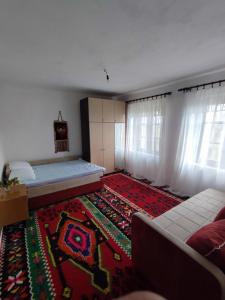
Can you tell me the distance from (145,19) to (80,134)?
10.7 feet

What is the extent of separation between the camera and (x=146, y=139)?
3.74 metres

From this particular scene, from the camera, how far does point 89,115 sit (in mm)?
3732

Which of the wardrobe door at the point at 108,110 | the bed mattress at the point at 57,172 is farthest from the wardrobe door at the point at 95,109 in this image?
the bed mattress at the point at 57,172

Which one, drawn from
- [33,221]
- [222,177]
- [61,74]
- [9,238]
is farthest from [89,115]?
[222,177]

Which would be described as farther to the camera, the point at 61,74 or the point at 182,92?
the point at 182,92

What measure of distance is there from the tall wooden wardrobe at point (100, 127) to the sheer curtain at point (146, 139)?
42 centimetres

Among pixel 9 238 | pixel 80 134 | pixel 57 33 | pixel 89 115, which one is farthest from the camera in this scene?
pixel 80 134

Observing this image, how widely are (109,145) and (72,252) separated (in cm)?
283

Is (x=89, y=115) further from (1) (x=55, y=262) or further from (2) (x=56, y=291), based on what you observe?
(2) (x=56, y=291)

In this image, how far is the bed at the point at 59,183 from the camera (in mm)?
2529

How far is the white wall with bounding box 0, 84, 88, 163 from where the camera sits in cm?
318

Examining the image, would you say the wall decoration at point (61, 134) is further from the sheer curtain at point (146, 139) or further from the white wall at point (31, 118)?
the sheer curtain at point (146, 139)

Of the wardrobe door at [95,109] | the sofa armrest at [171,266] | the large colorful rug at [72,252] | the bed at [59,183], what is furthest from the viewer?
the wardrobe door at [95,109]

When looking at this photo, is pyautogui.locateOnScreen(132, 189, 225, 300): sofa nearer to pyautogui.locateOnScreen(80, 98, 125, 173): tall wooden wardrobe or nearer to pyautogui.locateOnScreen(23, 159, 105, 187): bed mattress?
pyautogui.locateOnScreen(23, 159, 105, 187): bed mattress
